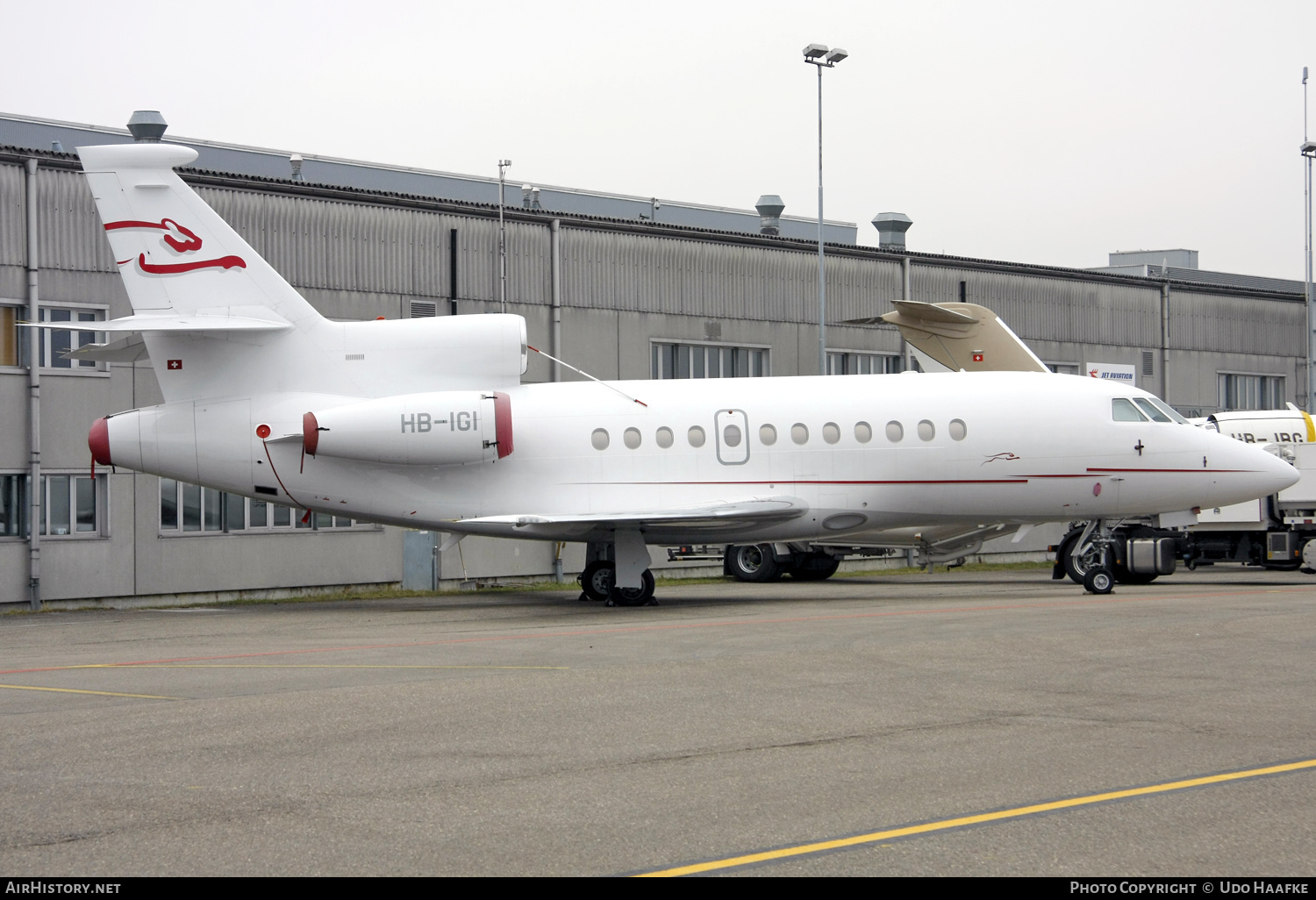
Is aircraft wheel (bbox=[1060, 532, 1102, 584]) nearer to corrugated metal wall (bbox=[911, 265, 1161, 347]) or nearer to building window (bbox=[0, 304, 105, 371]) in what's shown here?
corrugated metal wall (bbox=[911, 265, 1161, 347])

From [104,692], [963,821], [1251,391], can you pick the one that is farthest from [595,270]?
[1251,391]

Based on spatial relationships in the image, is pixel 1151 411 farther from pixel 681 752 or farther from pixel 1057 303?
pixel 1057 303

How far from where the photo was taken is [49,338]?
27.1 metres

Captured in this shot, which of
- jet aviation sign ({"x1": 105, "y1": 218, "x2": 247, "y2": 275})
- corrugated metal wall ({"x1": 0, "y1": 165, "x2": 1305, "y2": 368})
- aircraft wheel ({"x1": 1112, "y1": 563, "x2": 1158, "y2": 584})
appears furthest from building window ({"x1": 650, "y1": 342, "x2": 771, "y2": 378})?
jet aviation sign ({"x1": 105, "y1": 218, "x2": 247, "y2": 275})

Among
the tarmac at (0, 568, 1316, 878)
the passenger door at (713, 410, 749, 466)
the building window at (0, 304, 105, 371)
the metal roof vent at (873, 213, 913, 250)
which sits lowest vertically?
the tarmac at (0, 568, 1316, 878)

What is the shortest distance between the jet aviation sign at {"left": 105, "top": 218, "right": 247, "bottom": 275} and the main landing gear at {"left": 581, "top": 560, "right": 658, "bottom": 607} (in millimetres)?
8340

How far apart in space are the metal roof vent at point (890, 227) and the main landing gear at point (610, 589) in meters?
26.1

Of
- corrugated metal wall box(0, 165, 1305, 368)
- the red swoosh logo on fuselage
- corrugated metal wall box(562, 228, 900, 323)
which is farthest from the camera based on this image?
corrugated metal wall box(562, 228, 900, 323)

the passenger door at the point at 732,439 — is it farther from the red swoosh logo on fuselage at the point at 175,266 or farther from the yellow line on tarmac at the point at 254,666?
the yellow line on tarmac at the point at 254,666

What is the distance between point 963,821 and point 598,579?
17017mm

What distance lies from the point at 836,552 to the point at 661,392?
39.5ft

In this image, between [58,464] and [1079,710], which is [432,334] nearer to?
[58,464]

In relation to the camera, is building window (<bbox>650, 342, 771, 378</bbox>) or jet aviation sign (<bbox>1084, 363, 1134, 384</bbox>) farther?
jet aviation sign (<bbox>1084, 363, 1134, 384</bbox>)

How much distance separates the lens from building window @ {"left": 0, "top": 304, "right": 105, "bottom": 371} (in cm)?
2666
